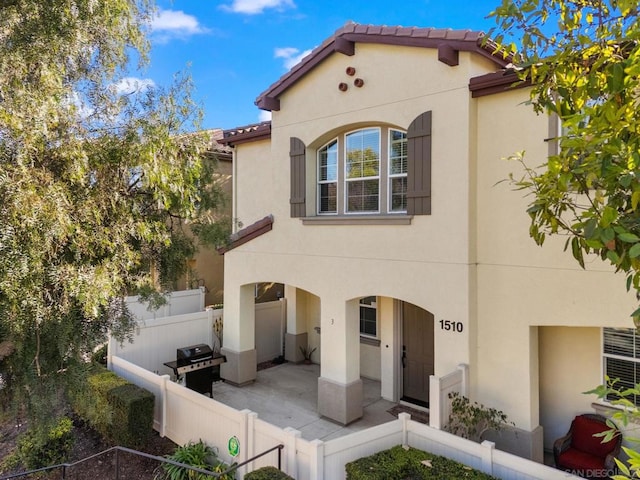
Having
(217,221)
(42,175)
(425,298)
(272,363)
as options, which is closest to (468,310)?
(425,298)

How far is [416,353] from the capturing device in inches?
459

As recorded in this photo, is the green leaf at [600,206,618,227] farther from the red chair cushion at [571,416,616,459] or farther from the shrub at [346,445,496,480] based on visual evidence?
the red chair cushion at [571,416,616,459]

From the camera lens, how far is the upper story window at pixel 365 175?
9297 millimetres

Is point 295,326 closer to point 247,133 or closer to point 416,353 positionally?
point 416,353

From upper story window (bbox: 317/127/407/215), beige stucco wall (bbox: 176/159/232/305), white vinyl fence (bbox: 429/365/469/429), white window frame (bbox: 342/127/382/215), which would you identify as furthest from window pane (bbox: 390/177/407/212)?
beige stucco wall (bbox: 176/159/232/305)

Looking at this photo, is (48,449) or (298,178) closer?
(48,449)

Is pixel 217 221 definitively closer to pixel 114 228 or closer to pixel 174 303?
pixel 114 228

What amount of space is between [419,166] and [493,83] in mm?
2109

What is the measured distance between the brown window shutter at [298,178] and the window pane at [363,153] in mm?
1252

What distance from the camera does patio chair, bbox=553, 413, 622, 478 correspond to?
761cm

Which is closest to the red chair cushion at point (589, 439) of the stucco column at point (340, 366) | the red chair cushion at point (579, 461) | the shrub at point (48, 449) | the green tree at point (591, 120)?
the red chair cushion at point (579, 461)

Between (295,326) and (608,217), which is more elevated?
(608,217)

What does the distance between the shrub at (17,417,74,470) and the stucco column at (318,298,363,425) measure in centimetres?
578

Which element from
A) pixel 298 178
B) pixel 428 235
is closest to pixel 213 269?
pixel 298 178
